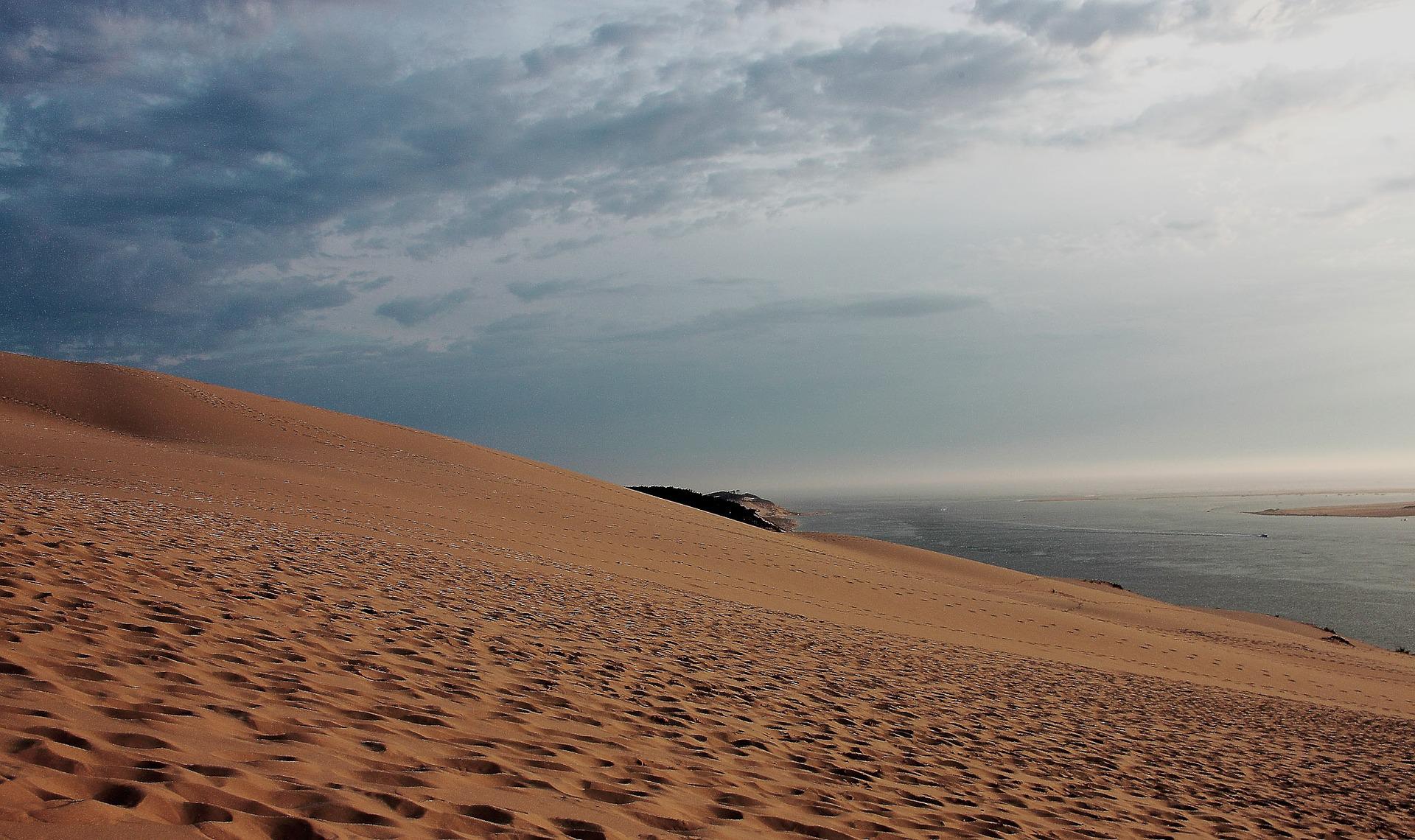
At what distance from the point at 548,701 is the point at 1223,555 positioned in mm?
62311

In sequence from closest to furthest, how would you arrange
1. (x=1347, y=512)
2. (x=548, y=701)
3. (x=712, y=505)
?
(x=548, y=701)
(x=712, y=505)
(x=1347, y=512)

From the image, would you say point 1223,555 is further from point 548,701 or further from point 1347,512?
point 1347,512

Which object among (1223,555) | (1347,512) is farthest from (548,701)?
(1347,512)

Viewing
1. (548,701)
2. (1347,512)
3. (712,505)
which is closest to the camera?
(548,701)

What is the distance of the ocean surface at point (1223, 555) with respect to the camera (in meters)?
32.8

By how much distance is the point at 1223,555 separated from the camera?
54844mm

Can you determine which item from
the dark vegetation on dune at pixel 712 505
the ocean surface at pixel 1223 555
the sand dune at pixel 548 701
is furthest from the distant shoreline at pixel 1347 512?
the sand dune at pixel 548 701

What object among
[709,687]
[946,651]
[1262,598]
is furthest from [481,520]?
[1262,598]

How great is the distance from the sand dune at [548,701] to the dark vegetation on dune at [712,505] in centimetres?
2896

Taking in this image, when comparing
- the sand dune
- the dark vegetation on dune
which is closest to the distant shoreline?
the dark vegetation on dune

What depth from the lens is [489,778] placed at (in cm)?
402

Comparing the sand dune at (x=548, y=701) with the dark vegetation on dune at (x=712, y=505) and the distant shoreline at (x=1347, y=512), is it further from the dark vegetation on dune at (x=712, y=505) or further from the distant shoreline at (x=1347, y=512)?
the distant shoreline at (x=1347, y=512)

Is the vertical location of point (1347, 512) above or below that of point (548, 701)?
below

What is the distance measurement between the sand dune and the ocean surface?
1758 cm
